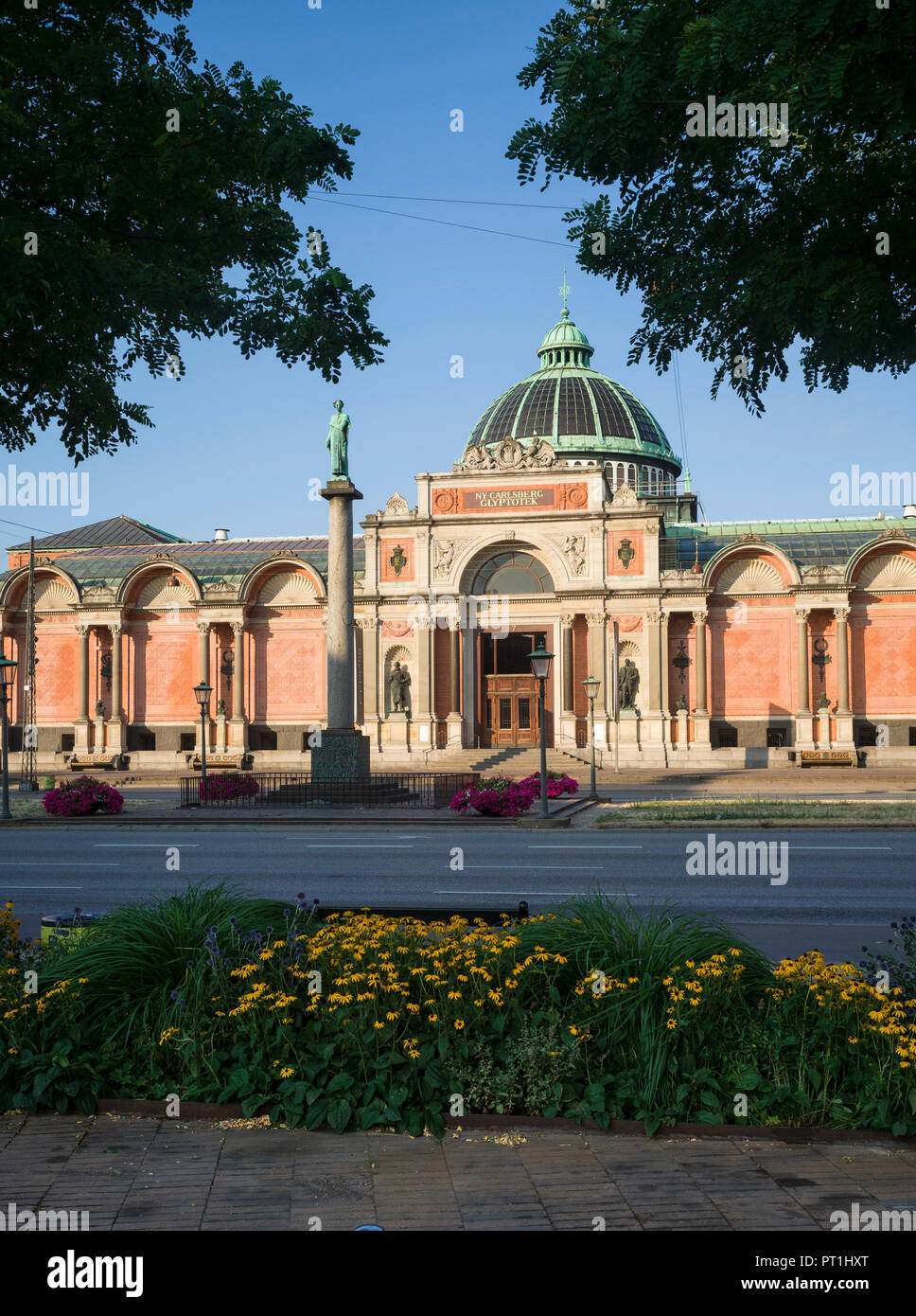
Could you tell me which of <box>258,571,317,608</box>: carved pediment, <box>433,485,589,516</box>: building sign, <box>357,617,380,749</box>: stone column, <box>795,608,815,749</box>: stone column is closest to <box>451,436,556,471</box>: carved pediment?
<box>433,485,589,516</box>: building sign

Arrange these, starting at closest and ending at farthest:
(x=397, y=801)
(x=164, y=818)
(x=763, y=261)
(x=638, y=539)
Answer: (x=763, y=261), (x=164, y=818), (x=397, y=801), (x=638, y=539)

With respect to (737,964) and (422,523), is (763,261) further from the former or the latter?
(422,523)

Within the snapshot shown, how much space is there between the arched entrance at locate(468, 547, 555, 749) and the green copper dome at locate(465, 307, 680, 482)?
14467 millimetres

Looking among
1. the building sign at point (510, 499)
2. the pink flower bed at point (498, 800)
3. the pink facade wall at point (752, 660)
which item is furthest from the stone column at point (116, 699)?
the pink flower bed at point (498, 800)

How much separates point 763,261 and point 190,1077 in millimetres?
7182

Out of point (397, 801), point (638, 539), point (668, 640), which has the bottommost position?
point (397, 801)

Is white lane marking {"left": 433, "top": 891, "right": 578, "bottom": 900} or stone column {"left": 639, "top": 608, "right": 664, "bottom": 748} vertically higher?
stone column {"left": 639, "top": 608, "right": 664, "bottom": 748}

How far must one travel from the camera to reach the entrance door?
56188mm

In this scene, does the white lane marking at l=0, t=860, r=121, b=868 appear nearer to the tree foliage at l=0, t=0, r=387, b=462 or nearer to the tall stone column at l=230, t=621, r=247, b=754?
the tree foliage at l=0, t=0, r=387, b=462

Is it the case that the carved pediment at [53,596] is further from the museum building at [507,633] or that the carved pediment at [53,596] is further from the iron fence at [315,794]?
the iron fence at [315,794]

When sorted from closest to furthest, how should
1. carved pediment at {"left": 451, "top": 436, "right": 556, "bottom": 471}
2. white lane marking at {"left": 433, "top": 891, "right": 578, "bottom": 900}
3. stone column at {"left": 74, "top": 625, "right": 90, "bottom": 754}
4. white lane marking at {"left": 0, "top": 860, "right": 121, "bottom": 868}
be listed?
white lane marking at {"left": 433, "top": 891, "right": 578, "bottom": 900} → white lane marking at {"left": 0, "top": 860, "right": 121, "bottom": 868} → carved pediment at {"left": 451, "top": 436, "right": 556, "bottom": 471} → stone column at {"left": 74, "top": 625, "right": 90, "bottom": 754}

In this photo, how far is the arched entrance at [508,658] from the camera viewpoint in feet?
182
